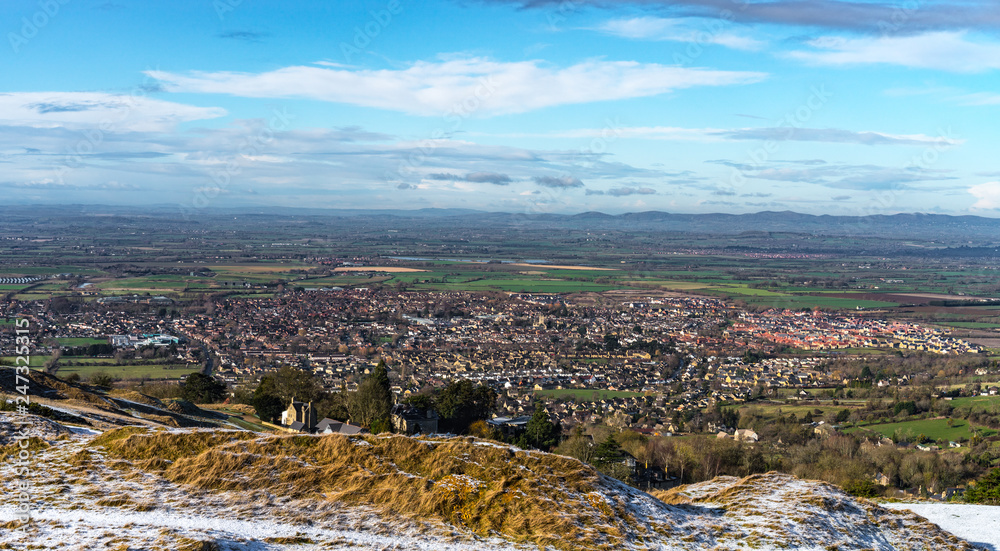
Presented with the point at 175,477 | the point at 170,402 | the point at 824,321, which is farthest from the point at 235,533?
the point at 824,321

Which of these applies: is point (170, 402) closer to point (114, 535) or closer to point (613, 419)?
point (114, 535)

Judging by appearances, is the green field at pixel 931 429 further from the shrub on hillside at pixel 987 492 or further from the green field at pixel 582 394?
the shrub on hillside at pixel 987 492

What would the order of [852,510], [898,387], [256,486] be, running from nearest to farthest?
1. [256,486]
2. [852,510]
3. [898,387]

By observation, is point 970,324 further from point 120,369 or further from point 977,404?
point 120,369

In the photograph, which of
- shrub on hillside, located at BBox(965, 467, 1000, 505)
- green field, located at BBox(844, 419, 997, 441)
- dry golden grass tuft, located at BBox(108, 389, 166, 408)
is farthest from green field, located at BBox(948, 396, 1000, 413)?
dry golden grass tuft, located at BBox(108, 389, 166, 408)

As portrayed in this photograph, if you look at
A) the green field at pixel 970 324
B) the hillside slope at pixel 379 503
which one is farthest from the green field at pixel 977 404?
the hillside slope at pixel 379 503

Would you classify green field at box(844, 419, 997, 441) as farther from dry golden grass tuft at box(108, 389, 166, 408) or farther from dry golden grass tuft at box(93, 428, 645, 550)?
dry golden grass tuft at box(108, 389, 166, 408)
